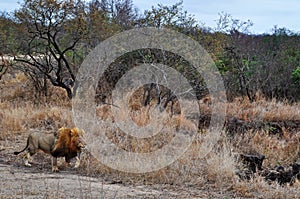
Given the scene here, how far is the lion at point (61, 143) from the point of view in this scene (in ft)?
24.3

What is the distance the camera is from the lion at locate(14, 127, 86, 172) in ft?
24.3

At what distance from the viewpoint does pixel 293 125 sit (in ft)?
41.1

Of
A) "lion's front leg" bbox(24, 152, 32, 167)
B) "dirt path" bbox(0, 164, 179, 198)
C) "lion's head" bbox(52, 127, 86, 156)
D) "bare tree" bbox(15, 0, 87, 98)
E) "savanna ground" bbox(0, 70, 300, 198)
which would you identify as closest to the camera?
"dirt path" bbox(0, 164, 179, 198)

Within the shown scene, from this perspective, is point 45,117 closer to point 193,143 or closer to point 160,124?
point 160,124

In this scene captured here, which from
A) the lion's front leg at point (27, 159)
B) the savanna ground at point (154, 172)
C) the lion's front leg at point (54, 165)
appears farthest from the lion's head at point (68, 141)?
the lion's front leg at point (27, 159)

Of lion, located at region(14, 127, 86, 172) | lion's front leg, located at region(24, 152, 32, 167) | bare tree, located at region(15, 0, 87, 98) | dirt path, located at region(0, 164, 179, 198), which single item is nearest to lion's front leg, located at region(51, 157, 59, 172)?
lion, located at region(14, 127, 86, 172)

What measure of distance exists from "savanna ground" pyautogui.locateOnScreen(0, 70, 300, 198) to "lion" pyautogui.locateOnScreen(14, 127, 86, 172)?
0.21 metres

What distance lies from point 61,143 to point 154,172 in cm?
154

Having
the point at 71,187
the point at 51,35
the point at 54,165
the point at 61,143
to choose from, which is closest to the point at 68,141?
the point at 61,143

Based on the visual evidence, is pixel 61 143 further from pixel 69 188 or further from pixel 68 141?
pixel 69 188

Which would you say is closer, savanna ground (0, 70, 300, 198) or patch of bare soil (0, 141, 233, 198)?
patch of bare soil (0, 141, 233, 198)

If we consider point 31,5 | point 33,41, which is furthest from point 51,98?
point 31,5

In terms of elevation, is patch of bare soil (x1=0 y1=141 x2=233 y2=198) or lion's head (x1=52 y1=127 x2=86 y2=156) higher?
lion's head (x1=52 y1=127 x2=86 y2=156)

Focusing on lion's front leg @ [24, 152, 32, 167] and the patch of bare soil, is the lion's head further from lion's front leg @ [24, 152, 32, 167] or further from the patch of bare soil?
lion's front leg @ [24, 152, 32, 167]
